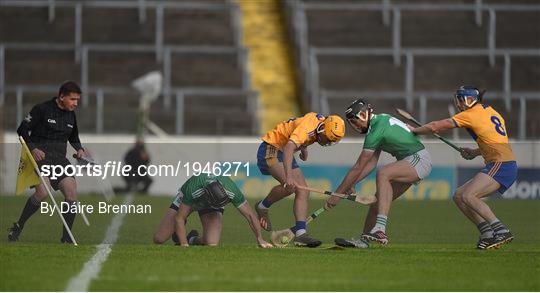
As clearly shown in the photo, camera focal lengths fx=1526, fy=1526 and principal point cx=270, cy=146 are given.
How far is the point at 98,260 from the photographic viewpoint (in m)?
15.1

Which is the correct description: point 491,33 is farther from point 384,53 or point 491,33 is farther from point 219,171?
point 219,171

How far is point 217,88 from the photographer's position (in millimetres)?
32719

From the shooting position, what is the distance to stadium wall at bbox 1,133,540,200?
18.5 m

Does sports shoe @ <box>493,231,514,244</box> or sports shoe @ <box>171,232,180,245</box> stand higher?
sports shoe @ <box>493,231,514,244</box>

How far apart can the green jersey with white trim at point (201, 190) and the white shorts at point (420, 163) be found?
6.61 ft

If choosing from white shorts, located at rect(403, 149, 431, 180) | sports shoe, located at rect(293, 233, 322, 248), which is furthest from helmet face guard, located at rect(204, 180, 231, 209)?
white shorts, located at rect(403, 149, 431, 180)

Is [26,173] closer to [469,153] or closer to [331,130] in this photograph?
[331,130]

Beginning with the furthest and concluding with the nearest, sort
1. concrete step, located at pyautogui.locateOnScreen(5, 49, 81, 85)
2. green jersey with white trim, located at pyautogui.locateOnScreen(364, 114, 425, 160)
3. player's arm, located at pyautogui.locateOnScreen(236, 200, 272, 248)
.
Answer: concrete step, located at pyautogui.locateOnScreen(5, 49, 81, 85), green jersey with white trim, located at pyautogui.locateOnScreen(364, 114, 425, 160), player's arm, located at pyautogui.locateOnScreen(236, 200, 272, 248)

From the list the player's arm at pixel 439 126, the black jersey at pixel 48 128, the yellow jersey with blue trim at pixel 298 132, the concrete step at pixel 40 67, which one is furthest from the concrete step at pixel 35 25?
the player's arm at pixel 439 126

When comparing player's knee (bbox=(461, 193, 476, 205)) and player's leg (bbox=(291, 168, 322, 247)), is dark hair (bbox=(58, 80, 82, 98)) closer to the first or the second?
player's leg (bbox=(291, 168, 322, 247))

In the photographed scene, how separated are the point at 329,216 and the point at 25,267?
5.14 metres

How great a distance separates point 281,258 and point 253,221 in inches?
57.1

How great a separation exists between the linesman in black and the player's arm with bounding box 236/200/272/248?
198cm

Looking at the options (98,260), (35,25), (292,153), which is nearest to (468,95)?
(292,153)
